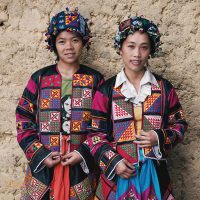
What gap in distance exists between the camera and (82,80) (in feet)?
10.1

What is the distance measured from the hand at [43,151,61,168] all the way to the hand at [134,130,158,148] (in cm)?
60

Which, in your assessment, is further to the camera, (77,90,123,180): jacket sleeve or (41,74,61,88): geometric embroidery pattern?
(41,74,61,88): geometric embroidery pattern

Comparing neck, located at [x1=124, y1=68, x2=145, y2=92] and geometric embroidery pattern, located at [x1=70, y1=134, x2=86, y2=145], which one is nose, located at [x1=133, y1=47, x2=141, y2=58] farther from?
geometric embroidery pattern, located at [x1=70, y1=134, x2=86, y2=145]

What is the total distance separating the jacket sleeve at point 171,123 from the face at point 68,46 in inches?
27.2

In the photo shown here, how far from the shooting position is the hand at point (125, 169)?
8.89 ft

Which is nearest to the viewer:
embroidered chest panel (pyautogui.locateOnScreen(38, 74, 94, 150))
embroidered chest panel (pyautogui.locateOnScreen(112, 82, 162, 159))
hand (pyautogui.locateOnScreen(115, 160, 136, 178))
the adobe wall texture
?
hand (pyautogui.locateOnScreen(115, 160, 136, 178))

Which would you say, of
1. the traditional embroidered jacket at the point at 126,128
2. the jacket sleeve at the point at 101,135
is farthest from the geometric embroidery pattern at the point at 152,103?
the jacket sleeve at the point at 101,135

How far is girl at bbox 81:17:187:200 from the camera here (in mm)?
2742

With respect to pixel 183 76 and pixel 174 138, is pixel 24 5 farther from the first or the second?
pixel 174 138

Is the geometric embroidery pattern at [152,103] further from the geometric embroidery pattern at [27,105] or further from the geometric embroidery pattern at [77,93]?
the geometric embroidery pattern at [27,105]

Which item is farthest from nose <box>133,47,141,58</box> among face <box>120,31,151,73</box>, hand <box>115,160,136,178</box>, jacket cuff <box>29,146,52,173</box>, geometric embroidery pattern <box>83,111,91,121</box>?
jacket cuff <box>29,146,52,173</box>

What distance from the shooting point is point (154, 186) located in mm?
2721

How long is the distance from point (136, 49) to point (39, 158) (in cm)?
101

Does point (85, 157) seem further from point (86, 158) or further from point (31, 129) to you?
point (31, 129)
